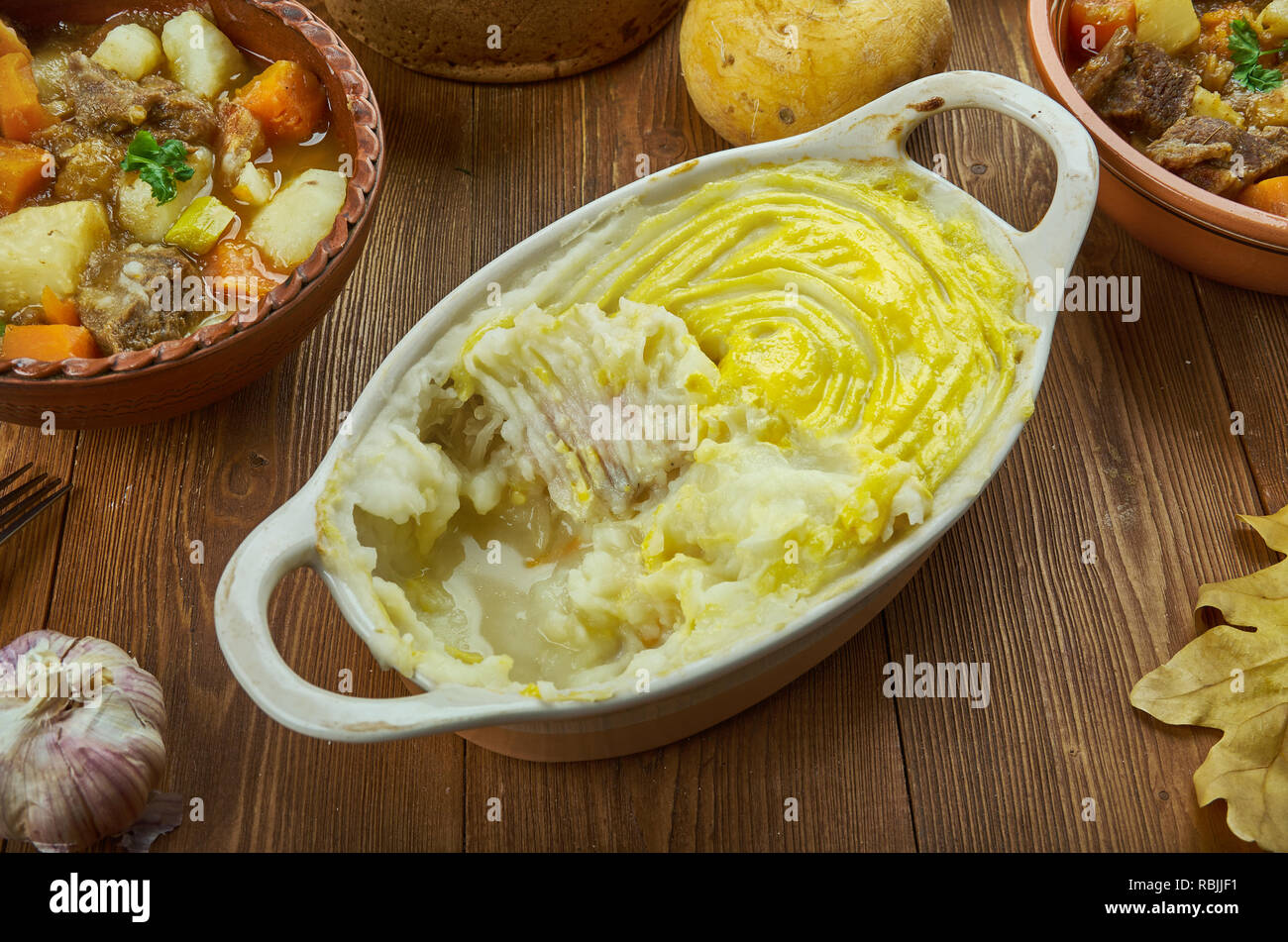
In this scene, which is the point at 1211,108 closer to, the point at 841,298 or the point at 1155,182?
the point at 1155,182

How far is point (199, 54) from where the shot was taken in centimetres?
247

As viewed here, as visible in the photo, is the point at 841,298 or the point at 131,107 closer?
the point at 841,298

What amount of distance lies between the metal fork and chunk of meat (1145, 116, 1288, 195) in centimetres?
242

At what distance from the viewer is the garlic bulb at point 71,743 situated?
5.98ft

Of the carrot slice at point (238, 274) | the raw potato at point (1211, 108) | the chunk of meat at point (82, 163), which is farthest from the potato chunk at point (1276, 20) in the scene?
the chunk of meat at point (82, 163)

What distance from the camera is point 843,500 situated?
1.77m

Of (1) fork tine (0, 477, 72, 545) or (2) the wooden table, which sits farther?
(1) fork tine (0, 477, 72, 545)

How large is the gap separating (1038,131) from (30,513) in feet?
6.84

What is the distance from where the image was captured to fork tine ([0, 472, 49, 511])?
2.27 m

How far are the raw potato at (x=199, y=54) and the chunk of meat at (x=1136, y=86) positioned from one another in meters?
1.91

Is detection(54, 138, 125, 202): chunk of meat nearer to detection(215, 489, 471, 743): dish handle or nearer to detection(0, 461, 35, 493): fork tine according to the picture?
detection(0, 461, 35, 493): fork tine

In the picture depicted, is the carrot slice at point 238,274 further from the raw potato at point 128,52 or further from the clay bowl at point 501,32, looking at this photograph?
the clay bowl at point 501,32

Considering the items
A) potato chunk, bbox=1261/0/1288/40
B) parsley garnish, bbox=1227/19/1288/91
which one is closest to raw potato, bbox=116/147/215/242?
parsley garnish, bbox=1227/19/1288/91
